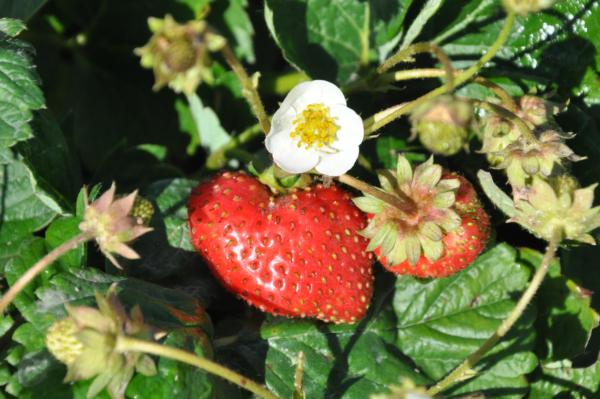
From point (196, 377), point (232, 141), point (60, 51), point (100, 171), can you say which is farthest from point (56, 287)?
point (60, 51)

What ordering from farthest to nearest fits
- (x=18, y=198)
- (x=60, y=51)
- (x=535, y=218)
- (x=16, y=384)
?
(x=60, y=51)
(x=18, y=198)
(x=535, y=218)
(x=16, y=384)

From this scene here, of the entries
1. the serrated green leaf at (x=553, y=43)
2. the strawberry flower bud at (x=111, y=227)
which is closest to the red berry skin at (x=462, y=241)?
the serrated green leaf at (x=553, y=43)

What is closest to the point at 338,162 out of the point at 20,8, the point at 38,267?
the point at 38,267

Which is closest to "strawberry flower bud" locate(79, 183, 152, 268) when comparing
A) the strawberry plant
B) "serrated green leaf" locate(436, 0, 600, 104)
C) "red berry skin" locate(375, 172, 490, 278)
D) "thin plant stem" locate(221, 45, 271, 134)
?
the strawberry plant

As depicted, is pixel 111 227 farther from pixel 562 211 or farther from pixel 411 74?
pixel 562 211

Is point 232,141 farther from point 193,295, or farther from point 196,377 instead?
point 196,377

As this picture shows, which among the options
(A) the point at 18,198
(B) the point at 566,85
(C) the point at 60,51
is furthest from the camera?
(C) the point at 60,51

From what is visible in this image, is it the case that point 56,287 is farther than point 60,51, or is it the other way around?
point 60,51

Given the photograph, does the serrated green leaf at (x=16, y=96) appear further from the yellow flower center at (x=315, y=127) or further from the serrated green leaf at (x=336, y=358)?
the serrated green leaf at (x=336, y=358)
